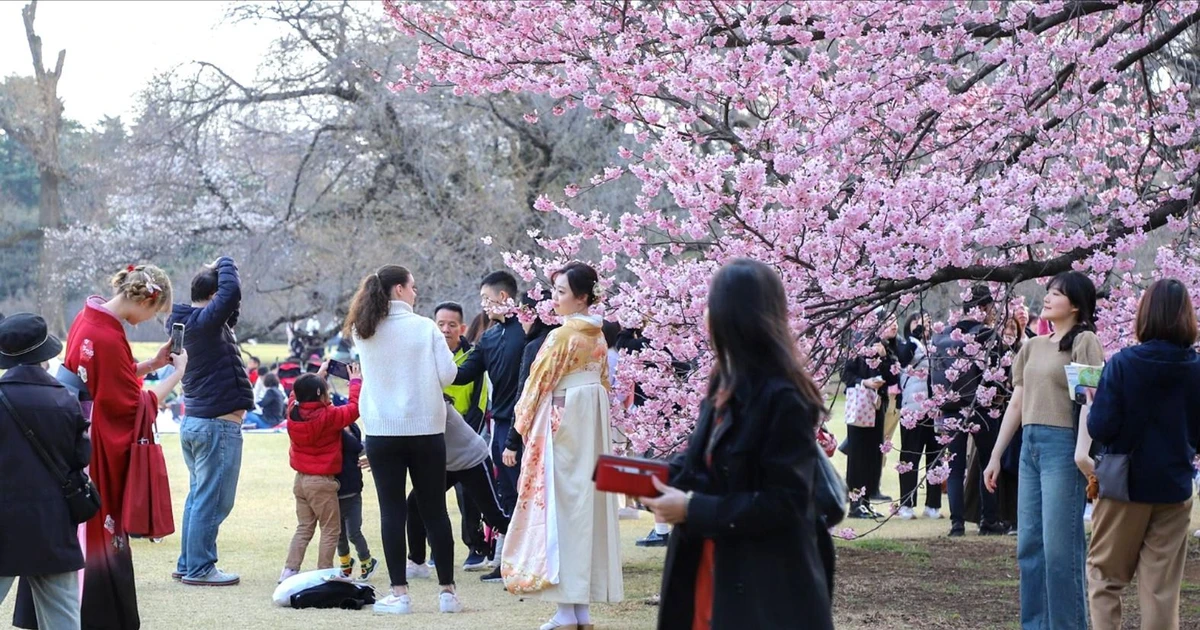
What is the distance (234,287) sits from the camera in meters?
6.83

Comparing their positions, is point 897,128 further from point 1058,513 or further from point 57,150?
point 57,150

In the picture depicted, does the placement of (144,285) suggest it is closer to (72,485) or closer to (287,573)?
(72,485)

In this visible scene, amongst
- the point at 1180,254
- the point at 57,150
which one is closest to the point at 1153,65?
the point at 1180,254

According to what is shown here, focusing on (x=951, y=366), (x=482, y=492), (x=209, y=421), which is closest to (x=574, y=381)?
(x=482, y=492)

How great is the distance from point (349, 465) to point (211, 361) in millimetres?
959

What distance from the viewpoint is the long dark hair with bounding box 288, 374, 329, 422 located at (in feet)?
22.4

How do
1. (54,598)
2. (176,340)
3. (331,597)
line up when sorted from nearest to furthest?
(54,598) → (176,340) → (331,597)

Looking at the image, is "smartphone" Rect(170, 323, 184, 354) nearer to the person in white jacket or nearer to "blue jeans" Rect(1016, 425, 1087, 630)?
"blue jeans" Rect(1016, 425, 1087, 630)

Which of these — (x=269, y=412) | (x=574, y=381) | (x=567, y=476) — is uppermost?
(x=574, y=381)

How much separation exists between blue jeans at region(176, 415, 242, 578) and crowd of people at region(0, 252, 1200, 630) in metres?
0.01

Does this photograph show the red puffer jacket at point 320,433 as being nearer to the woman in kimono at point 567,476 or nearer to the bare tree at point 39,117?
the woman in kimono at point 567,476

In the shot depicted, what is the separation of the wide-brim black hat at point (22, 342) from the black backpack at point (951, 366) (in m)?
5.27

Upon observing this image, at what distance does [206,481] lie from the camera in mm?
6969

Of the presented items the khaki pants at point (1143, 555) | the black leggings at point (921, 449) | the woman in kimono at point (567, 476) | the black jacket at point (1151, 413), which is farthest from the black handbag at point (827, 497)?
the black leggings at point (921, 449)
